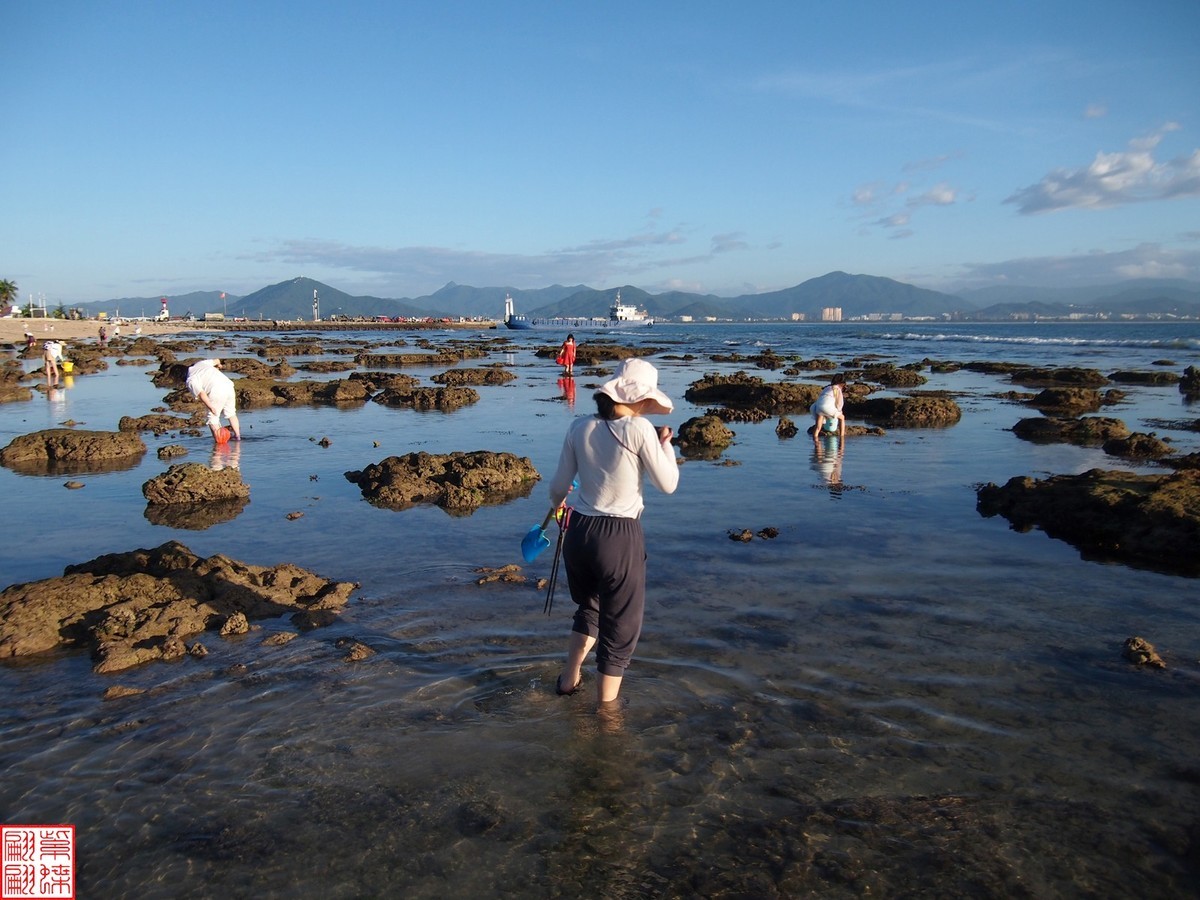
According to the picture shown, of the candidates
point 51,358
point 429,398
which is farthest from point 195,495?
point 51,358

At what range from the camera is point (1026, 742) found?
4.66 metres

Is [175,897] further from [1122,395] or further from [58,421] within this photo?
[1122,395]

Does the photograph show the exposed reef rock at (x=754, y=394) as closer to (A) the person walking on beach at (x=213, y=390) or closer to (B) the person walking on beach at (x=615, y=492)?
(A) the person walking on beach at (x=213, y=390)

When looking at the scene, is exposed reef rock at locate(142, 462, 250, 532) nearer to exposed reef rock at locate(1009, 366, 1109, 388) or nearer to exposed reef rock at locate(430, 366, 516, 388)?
exposed reef rock at locate(430, 366, 516, 388)

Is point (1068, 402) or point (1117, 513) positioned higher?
point (1068, 402)

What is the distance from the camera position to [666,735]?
4770 millimetres

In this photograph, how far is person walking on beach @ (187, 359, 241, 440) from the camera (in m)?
13.5

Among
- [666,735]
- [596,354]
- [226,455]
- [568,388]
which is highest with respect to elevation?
[596,354]

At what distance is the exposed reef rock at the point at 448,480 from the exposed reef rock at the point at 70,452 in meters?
4.23

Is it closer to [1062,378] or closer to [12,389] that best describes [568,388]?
[12,389]

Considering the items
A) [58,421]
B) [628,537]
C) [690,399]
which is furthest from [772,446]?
[58,421]

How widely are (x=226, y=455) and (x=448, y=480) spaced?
4.91m

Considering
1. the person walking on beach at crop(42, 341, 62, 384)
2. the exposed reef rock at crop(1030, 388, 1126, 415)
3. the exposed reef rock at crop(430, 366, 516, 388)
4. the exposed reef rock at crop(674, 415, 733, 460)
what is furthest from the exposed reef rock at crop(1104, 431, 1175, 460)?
the person walking on beach at crop(42, 341, 62, 384)

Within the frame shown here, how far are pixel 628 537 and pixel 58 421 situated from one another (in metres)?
17.9
